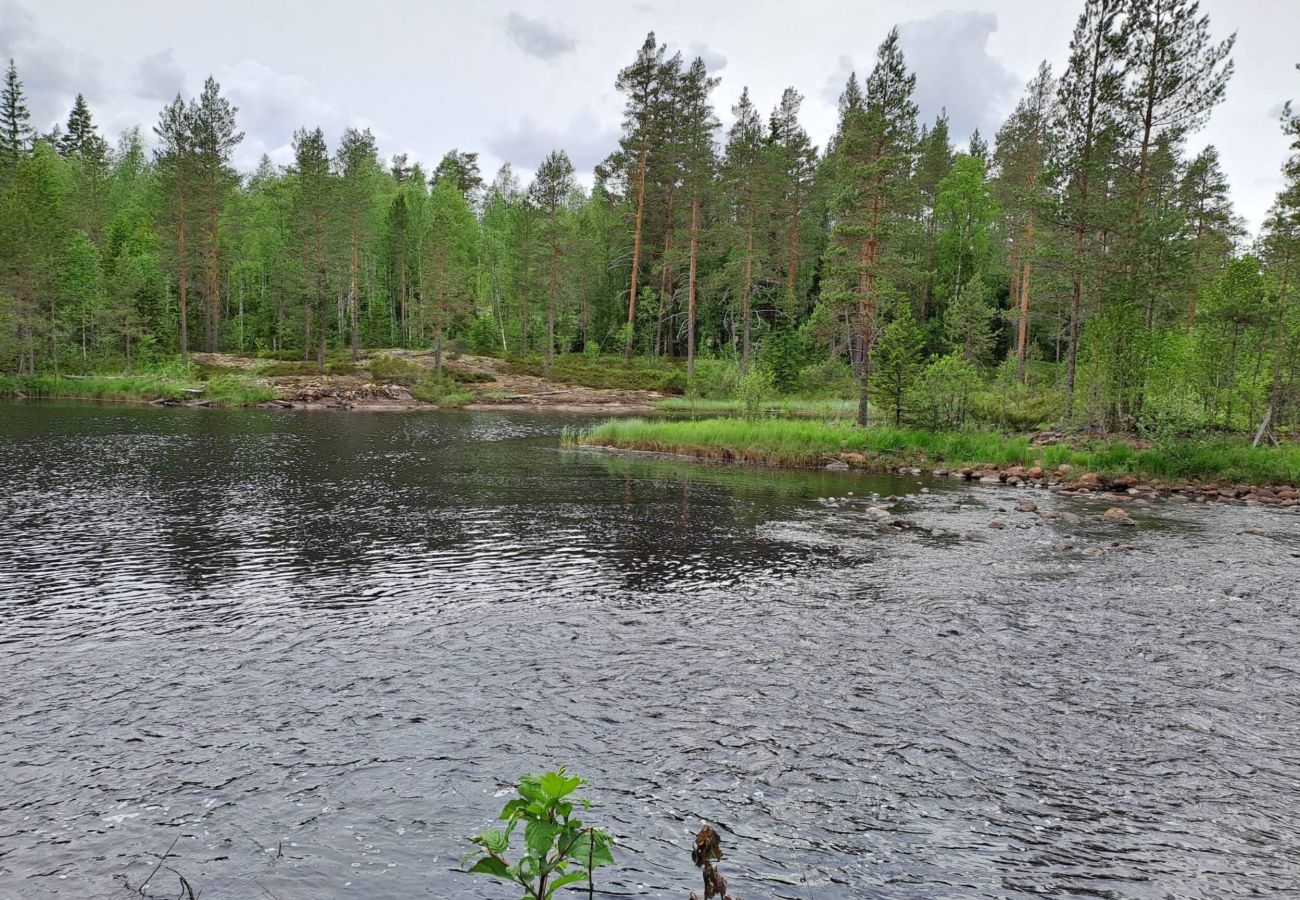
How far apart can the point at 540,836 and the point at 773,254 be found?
67.0 meters

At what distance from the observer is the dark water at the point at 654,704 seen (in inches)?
215

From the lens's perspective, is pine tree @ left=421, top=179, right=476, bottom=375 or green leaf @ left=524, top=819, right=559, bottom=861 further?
pine tree @ left=421, top=179, right=476, bottom=375

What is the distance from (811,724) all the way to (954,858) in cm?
220

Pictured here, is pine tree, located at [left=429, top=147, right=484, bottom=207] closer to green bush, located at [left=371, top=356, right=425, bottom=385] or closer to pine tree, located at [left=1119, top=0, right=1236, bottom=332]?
green bush, located at [left=371, top=356, right=425, bottom=385]

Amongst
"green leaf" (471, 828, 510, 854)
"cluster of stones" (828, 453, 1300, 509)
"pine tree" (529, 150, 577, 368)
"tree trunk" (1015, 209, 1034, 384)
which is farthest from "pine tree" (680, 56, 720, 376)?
"green leaf" (471, 828, 510, 854)

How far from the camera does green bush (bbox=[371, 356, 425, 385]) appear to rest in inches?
2446

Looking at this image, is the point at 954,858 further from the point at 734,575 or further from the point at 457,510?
the point at 457,510

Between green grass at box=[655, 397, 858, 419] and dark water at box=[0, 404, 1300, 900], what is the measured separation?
24.2 m

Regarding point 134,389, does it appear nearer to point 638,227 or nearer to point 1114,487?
point 638,227

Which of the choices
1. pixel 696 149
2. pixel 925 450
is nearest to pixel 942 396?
pixel 925 450

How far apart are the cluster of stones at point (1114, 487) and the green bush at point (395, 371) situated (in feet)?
150

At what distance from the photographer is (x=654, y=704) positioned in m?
8.02

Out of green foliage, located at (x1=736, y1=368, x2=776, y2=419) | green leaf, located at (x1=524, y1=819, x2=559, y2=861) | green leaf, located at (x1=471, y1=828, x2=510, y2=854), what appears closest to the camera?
green leaf, located at (x1=524, y1=819, x2=559, y2=861)

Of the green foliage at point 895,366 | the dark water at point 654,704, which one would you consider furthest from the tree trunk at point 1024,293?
the dark water at point 654,704
